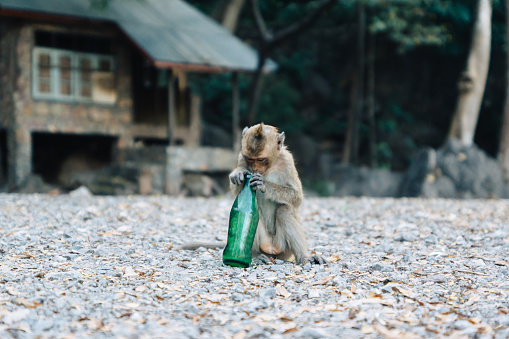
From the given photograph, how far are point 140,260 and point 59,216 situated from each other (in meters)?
3.11

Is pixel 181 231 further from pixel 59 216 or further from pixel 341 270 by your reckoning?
pixel 341 270

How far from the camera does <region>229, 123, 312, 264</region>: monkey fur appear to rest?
5.18 m

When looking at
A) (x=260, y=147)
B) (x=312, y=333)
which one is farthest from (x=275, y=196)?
(x=312, y=333)

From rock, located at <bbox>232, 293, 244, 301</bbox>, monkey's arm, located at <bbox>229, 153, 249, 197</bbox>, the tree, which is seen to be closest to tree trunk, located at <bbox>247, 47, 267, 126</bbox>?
the tree

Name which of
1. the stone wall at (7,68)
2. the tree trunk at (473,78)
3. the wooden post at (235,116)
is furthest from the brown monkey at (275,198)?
the tree trunk at (473,78)

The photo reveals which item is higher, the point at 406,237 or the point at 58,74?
the point at 58,74

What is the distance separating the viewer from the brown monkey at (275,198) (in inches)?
205

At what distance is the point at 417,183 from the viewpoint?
14.4 m

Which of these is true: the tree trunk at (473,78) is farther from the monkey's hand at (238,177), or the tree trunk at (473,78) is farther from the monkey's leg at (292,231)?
the monkey's hand at (238,177)

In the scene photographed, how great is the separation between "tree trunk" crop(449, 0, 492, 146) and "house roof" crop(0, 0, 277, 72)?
547 cm

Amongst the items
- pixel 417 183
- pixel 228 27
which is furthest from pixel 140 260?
pixel 228 27

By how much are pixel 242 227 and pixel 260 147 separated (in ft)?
2.33

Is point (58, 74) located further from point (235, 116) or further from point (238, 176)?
point (238, 176)

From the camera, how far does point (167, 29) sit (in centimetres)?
1619
